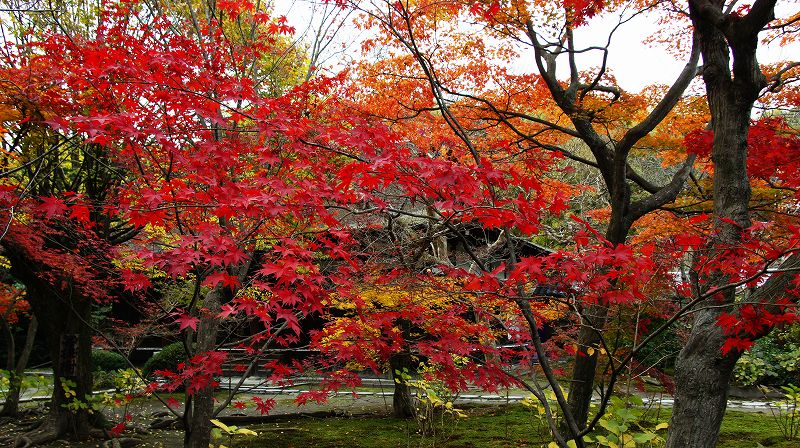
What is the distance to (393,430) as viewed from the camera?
32.1ft

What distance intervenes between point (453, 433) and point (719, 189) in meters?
6.15

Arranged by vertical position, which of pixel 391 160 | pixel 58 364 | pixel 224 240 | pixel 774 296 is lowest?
pixel 58 364

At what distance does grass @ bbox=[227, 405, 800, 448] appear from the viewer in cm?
828

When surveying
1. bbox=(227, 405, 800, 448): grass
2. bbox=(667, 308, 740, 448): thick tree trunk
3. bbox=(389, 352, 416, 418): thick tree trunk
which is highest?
bbox=(667, 308, 740, 448): thick tree trunk

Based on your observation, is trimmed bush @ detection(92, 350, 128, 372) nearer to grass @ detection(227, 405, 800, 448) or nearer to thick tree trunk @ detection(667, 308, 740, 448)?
grass @ detection(227, 405, 800, 448)

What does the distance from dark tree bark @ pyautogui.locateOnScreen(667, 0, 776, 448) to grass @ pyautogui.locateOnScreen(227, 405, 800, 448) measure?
422 centimetres

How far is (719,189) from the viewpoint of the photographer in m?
4.60

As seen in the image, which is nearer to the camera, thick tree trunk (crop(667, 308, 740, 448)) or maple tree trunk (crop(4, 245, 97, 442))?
thick tree trunk (crop(667, 308, 740, 448))

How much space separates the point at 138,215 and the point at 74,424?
6.70 m

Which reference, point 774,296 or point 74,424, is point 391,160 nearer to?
point 774,296

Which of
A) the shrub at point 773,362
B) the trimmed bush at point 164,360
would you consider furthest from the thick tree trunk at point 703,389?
the trimmed bush at point 164,360

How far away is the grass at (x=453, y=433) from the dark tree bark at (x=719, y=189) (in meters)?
4.22

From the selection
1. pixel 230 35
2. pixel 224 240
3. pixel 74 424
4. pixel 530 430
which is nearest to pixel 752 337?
pixel 224 240

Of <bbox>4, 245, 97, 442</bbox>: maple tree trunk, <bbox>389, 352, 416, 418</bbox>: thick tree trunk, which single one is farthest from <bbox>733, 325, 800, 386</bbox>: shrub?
<bbox>4, 245, 97, 442</bbox>: maple tree trunk
